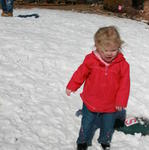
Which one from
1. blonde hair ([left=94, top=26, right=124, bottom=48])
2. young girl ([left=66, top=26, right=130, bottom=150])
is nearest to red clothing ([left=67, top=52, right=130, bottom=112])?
young girl ([left=66, top=26, right=130, bottom=150])

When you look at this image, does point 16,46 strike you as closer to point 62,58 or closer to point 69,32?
point 62,58

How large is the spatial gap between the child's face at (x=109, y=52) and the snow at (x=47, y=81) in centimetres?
163

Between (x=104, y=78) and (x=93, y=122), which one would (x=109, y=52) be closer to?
(x=104, y=78)

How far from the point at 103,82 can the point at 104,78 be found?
0.06m

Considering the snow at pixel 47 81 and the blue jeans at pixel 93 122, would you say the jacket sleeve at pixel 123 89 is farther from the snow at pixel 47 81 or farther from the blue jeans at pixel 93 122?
the snow at pixel 47 81

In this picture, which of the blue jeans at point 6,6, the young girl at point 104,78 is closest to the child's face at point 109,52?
the young girl at point 104,78

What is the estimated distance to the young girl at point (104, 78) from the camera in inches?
152

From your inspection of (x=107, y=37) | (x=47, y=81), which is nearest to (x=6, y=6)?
(x=47, y=81)

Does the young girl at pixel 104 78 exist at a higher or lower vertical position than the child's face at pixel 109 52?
lower

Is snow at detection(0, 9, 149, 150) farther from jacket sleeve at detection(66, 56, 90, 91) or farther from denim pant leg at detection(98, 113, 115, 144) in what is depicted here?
jacket sleeve at detection(66, 56, 90, 91)

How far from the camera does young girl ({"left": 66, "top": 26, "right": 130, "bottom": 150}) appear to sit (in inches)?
152

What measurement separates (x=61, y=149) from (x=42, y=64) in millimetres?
3435

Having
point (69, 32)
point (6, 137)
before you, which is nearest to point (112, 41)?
point (6, 137)

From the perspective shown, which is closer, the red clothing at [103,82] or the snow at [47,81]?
the red clothing at [103,82]
